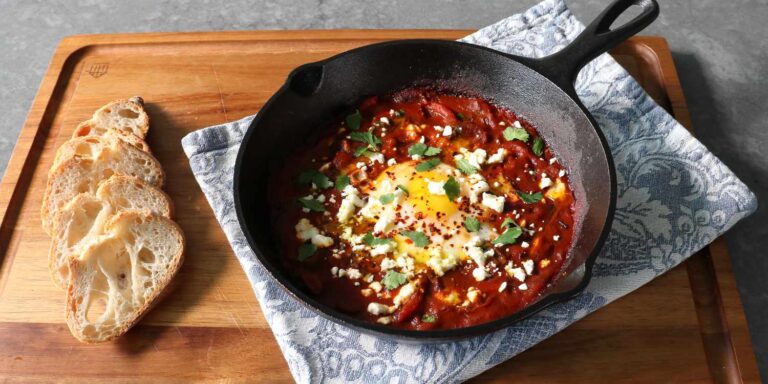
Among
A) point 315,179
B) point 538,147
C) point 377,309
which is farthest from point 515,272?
point 315,179

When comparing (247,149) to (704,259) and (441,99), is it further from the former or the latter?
(704,259)

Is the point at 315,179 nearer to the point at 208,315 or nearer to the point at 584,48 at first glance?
the point at 208,315

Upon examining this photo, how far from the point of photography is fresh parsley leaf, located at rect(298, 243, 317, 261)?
257 cm

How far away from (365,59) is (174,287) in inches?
48.7

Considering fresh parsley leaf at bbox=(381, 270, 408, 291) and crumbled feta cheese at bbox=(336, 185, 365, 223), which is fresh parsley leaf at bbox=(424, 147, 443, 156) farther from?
fresh parsley leaf at bbox=(381, 270, 408, 291)

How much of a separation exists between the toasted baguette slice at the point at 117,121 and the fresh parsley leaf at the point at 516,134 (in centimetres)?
163

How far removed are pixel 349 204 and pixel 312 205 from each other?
0.15 metres

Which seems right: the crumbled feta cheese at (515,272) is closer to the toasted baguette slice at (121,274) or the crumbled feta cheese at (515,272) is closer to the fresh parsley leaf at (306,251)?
the fresh parsley leaf at (306,251)

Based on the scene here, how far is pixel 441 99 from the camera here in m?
3.08

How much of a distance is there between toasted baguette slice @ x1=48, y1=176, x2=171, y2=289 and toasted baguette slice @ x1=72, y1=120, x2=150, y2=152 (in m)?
0.26

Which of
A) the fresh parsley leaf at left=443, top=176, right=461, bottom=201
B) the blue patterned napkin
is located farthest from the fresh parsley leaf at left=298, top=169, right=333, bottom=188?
the fresh parsley leaf at left=443, top=176, right=461, bottom=201

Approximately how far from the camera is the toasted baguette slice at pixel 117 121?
3.15 meters

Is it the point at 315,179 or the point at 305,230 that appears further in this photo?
the point at 315,179

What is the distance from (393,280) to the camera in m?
2.48
